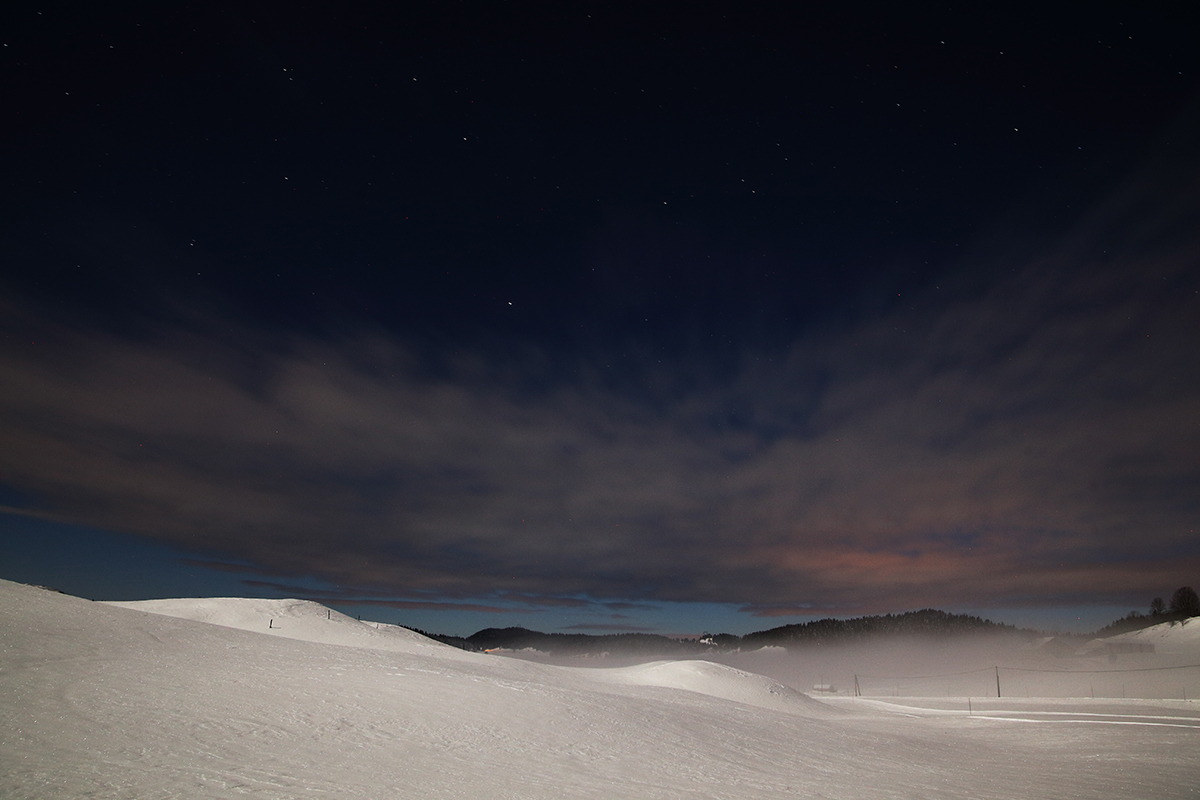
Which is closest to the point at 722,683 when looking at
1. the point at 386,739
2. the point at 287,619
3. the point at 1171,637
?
the point at 287,619

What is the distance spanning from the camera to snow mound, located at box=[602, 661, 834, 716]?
4306cm

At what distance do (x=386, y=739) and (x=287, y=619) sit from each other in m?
45.2

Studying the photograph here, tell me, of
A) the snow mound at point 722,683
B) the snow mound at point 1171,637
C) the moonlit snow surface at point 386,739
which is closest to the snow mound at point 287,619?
the snow mound at point 722,683

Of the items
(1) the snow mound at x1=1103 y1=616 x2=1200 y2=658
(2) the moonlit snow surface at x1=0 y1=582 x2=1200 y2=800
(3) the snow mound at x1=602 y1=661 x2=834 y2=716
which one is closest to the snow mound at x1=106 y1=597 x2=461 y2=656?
(3) the snow mound at x1=602 y1=661 x2=834 y2=716

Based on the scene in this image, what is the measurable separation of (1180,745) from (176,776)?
35807 millimetres

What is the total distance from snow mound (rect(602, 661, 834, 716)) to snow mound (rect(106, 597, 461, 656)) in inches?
615

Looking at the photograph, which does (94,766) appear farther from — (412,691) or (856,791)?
(856,791)

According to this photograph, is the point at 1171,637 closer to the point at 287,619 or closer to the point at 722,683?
the point at 722,683

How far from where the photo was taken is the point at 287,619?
49781mm

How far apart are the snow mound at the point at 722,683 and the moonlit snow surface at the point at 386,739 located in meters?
18.2

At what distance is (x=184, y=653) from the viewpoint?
16.4m

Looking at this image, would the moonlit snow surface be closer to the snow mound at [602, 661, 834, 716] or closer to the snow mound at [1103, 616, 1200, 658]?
the snow mound at [602, 661, 834, 716]

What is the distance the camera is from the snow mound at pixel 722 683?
4306cm

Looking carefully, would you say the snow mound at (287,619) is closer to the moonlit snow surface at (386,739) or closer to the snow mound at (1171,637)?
the moonlit snow surface at (386,739)
